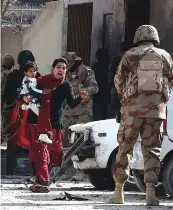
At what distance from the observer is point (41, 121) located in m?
11.3

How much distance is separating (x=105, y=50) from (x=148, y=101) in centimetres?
865

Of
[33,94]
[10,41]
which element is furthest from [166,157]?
[10,41]

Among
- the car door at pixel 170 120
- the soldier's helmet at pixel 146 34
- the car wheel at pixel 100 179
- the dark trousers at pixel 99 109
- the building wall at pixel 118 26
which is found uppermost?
the soldier's helmet at pixel 146 34

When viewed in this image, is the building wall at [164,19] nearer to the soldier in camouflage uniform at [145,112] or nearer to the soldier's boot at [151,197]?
the soldier in camouflage uniform at [145,112]

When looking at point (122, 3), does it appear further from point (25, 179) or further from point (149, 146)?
point (149, 146)

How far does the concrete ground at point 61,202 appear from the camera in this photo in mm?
9211

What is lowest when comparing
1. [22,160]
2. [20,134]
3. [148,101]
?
[22,160]

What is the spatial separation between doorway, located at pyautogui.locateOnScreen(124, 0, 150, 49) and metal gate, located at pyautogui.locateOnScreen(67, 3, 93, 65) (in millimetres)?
1152

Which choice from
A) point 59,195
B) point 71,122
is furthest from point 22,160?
point 59,195

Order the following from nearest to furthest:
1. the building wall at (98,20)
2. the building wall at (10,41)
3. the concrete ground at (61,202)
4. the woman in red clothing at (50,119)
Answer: the concrete ground at (61,202)
the woman in red clothing at (50,119)
the building wall at (98,20)
the building wall at (10,41)

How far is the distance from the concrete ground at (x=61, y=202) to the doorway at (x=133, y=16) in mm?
6207

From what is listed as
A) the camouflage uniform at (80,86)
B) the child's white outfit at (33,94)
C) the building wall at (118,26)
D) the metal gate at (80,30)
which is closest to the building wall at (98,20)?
the metal gate at (80,30)

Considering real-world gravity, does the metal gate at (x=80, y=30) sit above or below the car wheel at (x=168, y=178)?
above

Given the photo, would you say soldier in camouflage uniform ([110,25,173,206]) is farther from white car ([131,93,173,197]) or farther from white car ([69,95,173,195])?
white car ([69,95,173,195])
